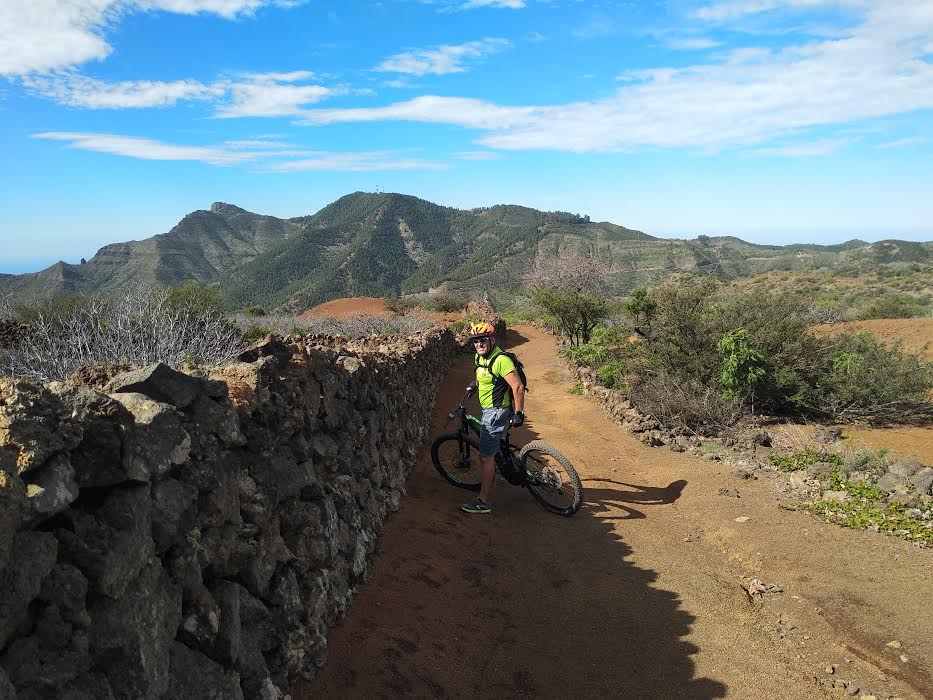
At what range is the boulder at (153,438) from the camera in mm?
2199

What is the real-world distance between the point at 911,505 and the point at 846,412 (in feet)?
17.5

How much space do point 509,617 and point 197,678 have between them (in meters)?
3.00

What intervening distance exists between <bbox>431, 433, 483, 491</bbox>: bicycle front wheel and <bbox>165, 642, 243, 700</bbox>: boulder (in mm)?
4787

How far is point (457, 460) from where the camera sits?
7652mm

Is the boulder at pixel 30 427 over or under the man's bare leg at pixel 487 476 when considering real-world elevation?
over

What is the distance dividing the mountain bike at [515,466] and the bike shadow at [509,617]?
27 cm

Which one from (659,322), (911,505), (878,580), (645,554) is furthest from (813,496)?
(659,322)

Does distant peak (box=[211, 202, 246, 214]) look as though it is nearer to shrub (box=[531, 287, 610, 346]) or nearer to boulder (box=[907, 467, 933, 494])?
shrub (box=[531, 287, 610, 346])

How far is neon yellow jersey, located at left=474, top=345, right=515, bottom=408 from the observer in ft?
20.9

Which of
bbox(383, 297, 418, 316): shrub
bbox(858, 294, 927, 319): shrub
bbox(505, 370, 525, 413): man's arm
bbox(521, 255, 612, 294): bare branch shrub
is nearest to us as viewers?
bbox(505, 370, 525, 413): man's arm

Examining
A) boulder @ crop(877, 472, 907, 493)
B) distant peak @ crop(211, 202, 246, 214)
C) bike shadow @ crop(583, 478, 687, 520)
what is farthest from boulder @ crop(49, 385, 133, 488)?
distant peak @ crop(211, 202, 246, 214)

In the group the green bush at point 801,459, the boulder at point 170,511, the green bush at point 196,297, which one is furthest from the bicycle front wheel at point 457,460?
the green bush at point 196,297

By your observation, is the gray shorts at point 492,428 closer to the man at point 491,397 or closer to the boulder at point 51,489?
the man at point 491,397

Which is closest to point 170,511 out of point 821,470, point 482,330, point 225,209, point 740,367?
point 482,330
